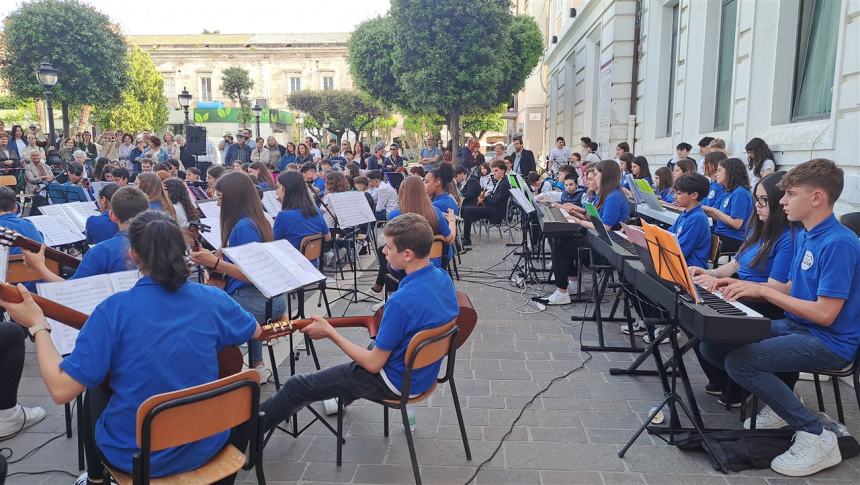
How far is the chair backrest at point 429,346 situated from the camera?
2906 millimetres

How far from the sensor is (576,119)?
20.2 meters

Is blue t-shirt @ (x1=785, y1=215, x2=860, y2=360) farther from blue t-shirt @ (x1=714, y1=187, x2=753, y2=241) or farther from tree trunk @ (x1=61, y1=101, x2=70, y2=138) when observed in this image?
tree trunk @ (x1=61, y1=101, x2=70, y2=138)

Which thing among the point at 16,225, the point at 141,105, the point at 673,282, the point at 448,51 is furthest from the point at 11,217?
the point at 141,105

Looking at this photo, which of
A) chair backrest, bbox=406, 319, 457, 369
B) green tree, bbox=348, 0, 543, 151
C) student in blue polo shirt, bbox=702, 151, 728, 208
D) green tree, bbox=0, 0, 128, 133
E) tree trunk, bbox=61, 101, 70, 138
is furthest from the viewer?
green tree, bbox=0, 0, 128, 133

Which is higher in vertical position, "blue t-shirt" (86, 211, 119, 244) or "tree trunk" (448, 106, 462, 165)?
"tree trunk" (448, 106, 462, 165)

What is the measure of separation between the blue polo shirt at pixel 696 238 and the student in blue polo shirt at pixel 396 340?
2583 millimetres

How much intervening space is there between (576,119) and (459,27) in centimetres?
524

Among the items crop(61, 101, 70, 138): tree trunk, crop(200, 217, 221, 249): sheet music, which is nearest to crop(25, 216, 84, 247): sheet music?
crop(200, 217, 221, 249): sheet music

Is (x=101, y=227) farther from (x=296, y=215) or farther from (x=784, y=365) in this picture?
(x=784, y=365)

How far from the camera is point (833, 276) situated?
126 inches

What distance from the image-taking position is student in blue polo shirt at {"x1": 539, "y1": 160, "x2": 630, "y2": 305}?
22.0 ft

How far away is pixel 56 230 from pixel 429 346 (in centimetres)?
486

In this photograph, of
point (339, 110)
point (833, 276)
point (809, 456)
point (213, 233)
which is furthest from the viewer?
point (339, 110)

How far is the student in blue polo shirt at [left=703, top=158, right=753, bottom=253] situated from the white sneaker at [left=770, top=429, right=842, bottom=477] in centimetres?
308
